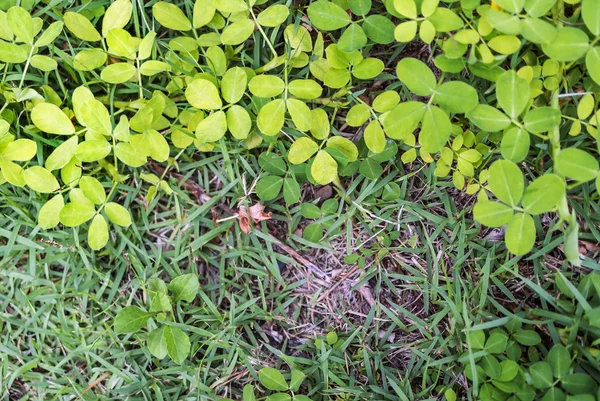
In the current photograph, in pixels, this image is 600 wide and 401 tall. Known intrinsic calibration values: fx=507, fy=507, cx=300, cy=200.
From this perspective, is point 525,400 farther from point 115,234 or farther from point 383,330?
point 115,234

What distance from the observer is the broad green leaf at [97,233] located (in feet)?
6.91

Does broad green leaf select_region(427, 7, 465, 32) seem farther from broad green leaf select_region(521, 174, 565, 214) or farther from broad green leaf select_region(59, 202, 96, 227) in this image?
broad green leaf select_region(59, 202, 96, 227)

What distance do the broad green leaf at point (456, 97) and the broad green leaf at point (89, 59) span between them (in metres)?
1.37

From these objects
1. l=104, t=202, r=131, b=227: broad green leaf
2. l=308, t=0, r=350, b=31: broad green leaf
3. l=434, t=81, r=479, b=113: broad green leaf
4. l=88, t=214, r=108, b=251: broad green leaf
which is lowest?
l=88, t=214, r=108, b=251: broad green leaf

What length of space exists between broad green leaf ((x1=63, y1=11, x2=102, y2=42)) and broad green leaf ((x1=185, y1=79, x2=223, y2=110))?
501mm

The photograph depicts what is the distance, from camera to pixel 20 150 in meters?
2.08

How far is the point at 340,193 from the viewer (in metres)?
2.15

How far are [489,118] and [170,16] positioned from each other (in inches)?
51.3

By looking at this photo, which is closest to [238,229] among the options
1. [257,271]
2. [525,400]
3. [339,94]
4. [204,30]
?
[257,271]

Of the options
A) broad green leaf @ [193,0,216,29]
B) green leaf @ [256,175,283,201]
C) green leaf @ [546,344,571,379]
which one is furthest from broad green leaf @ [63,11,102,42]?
green leaf @ [546,344,571,379]

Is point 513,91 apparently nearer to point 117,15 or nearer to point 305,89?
point 305,89

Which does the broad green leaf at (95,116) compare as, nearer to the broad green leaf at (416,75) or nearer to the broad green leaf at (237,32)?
the broad green leaf at (237,32)

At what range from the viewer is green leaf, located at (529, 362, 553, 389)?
5.94 ft

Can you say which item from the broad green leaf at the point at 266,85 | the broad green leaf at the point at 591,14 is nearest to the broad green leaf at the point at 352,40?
the broad green leaf at the point at 266,85
